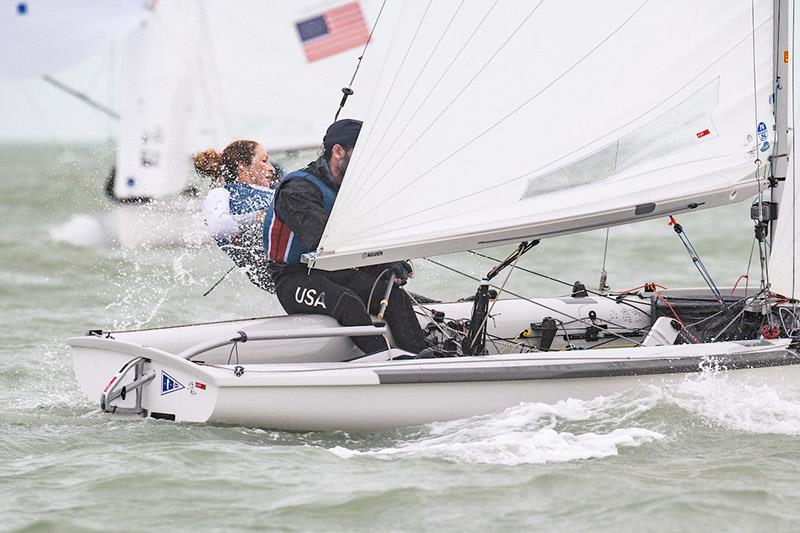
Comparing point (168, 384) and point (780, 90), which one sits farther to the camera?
point (780, 90)

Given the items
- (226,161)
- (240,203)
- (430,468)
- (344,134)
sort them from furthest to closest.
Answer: (226,161)
(240,203)
(344,134)
(430,468)

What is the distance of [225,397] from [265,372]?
6.7 inches

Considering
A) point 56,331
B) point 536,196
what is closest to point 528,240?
point 536,196

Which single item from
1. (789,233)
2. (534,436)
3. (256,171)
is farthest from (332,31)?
(534,436)

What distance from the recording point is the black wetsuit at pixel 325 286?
5.08 m

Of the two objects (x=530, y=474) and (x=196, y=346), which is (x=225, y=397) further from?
(x=530, y=474)

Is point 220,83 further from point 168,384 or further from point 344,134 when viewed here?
point 168,384

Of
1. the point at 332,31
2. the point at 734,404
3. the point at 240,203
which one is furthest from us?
the point at 332,31

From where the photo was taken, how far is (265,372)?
15.3 feet

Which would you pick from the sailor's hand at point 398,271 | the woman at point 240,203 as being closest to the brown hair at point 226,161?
the woman at point 240,203

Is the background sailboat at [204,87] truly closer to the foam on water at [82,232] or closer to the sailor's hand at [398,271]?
the foam on water at [82,232]

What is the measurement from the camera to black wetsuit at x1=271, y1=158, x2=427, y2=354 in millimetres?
5082

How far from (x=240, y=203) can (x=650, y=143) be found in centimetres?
181

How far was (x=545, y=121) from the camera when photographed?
4.88 metres
